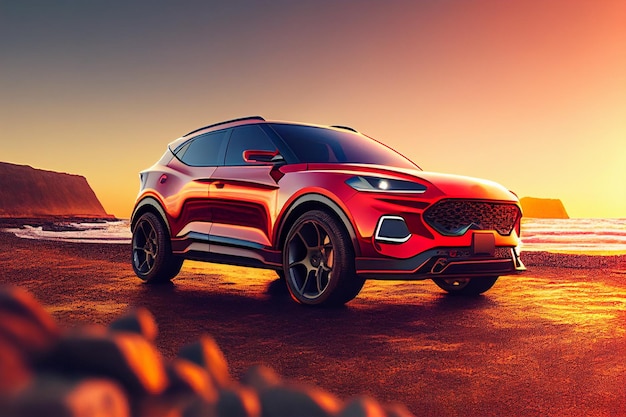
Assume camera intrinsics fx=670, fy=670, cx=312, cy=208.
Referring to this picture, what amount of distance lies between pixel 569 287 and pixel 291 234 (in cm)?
445

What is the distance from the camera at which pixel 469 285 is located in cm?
802

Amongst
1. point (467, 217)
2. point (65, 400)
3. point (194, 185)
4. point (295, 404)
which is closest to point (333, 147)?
point (194, 185)

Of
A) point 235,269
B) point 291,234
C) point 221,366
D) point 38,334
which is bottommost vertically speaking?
point 235,269

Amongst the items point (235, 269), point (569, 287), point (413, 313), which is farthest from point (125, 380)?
point (235, 269)

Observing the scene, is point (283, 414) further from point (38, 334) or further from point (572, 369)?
point (572, 369)

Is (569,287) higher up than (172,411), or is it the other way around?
(172,411)

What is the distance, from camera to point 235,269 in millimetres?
11805

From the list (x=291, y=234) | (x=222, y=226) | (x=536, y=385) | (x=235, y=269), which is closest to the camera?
(x=536, y=385)

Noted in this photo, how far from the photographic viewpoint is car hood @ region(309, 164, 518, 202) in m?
6.31

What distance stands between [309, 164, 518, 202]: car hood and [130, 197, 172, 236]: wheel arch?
8.49 ft

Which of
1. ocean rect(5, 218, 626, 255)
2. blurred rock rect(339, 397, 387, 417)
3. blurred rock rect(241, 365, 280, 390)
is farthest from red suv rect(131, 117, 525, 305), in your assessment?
ocean rect(5, 218, 626, 255)

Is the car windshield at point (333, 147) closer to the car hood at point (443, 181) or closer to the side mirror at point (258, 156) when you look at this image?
the side mirror at point (258, 156)

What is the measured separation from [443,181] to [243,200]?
2.17 m

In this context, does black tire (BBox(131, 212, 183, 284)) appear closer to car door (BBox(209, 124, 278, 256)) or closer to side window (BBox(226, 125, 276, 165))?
car door (BBox(209, 124, 278, 256))
